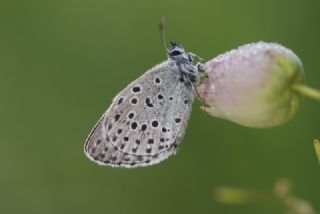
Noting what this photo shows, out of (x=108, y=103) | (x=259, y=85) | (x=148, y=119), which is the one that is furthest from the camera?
(x=108, y=103)

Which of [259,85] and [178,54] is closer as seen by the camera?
[259,85]

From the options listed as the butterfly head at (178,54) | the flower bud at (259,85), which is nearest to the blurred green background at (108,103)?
the butterfly head at (178,54)

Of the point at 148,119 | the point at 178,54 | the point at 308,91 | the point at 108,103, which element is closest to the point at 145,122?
the point at 148,119

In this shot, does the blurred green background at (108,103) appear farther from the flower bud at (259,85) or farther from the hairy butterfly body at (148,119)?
the flower bud at (259,85)

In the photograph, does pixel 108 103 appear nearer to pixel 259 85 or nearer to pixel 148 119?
pixel 148 119
